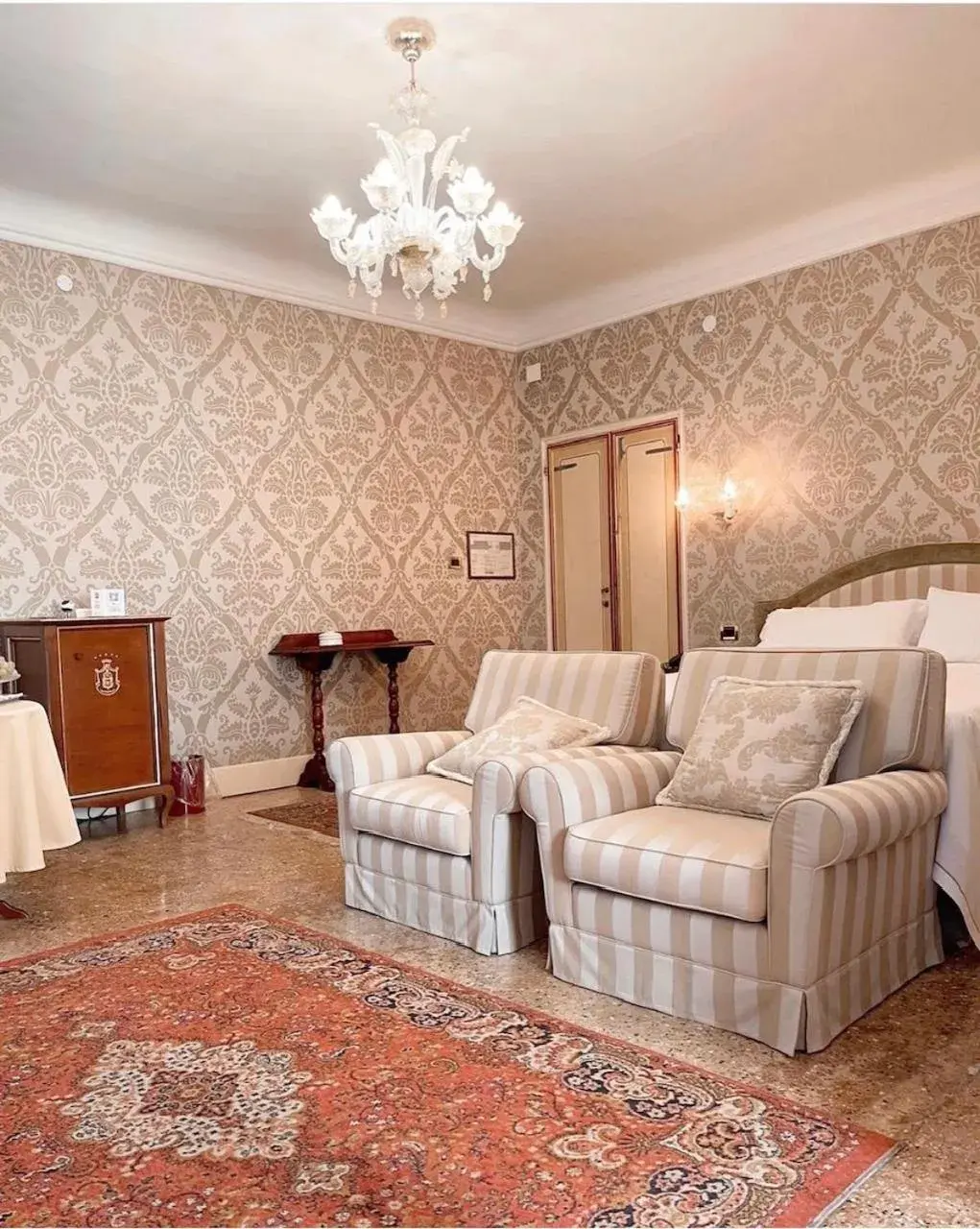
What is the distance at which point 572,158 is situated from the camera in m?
4.41

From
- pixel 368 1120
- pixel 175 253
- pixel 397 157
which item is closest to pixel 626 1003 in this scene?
pixel 368 1120

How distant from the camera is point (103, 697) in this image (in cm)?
451

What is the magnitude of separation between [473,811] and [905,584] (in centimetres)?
295

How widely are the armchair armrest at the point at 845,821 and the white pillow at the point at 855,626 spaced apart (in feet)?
5.54

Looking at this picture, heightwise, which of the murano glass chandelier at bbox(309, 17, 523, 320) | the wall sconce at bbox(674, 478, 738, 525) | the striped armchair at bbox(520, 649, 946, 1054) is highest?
the murano glass chandelier at bbox(309, 17, 523, 320)

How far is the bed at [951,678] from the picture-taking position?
A: 2619 millimetres

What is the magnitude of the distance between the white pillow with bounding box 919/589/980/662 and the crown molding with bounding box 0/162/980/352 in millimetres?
1955

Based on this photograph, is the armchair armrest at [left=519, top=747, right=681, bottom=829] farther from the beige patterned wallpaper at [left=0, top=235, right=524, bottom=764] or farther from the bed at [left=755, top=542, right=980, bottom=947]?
the beige patterned wallpaper at [left=0, top=235, right=524, bottom=764]

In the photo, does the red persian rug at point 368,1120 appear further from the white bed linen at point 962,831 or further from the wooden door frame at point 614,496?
the wooden door frame at point 614,496

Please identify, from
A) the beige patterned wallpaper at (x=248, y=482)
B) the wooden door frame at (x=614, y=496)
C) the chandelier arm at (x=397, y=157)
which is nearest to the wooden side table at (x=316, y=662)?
the beige patterned wallpaper at (x=248, y=482)

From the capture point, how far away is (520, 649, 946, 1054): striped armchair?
6.94ft

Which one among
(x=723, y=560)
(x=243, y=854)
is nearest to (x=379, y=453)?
(x=723, y=560)

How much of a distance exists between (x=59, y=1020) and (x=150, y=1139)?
28.1 inches

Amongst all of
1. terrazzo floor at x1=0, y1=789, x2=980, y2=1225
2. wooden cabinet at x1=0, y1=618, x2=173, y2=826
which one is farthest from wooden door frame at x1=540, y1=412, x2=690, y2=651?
wooden cabinet at x1=0, y1=618, x2=173, y2=826
